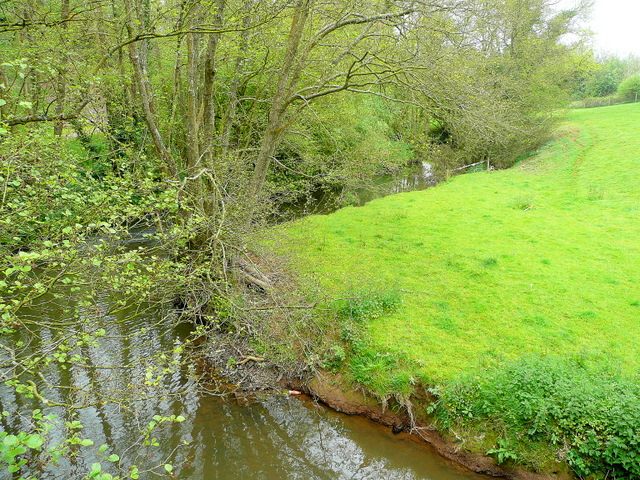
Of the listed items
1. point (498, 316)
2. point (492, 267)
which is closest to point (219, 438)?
point (498, 316)

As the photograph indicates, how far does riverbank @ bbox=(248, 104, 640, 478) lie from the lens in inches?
233

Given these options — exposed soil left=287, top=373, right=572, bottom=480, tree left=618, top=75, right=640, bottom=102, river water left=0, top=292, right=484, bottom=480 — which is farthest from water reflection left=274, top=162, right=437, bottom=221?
tree left=618, top=75, right=640, bottom=102

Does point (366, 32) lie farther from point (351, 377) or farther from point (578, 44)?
point (578, 44)

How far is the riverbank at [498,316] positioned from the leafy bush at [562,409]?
0.02 metres

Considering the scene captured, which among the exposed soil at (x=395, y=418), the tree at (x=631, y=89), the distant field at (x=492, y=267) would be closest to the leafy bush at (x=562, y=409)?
the exposed soil at (x=395, y=418)

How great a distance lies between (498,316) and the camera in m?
8.57

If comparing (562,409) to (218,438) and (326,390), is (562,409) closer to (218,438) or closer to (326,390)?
(326,390)

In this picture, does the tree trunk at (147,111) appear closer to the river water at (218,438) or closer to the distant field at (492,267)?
the distant field at (492,267)

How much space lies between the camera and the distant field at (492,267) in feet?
25.0

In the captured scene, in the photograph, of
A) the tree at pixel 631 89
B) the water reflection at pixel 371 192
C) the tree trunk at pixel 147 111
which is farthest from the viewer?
the tree at pixel 631 89

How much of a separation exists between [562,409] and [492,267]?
539 cm

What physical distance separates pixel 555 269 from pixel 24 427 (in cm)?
1239

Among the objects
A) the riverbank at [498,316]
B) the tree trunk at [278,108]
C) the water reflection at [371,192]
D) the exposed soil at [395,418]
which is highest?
the tree trunk at [278,108]

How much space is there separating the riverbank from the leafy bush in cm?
2
